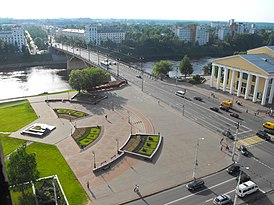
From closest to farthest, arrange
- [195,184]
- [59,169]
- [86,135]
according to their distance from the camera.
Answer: [195,184], [59,169], [86,135]

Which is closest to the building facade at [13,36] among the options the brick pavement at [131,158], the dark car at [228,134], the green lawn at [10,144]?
the brick pavement at [131,158]

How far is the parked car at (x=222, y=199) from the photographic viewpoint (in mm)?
28228

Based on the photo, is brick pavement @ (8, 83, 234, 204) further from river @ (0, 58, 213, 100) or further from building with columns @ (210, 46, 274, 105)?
river @ (0, 58, 213, 100)

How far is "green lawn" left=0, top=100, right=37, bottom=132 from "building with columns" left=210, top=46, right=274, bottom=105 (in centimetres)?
4764

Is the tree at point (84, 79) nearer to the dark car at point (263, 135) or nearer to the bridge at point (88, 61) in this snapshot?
the bridge at point (88, 61)

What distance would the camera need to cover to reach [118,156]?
3800cm

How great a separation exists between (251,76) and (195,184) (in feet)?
137

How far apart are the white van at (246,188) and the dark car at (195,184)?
13.2ft

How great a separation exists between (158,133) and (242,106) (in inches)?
986

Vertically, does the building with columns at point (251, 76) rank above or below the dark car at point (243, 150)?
above

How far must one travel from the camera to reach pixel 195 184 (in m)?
31.2

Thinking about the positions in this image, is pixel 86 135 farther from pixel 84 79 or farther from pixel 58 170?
pixel 84 79

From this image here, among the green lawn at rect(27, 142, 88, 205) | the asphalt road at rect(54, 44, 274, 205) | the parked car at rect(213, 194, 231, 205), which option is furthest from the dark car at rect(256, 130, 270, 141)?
the green lawn at rect(27, 142, 88, 205)

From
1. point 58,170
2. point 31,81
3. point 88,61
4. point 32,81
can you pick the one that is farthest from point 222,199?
point 31,81
